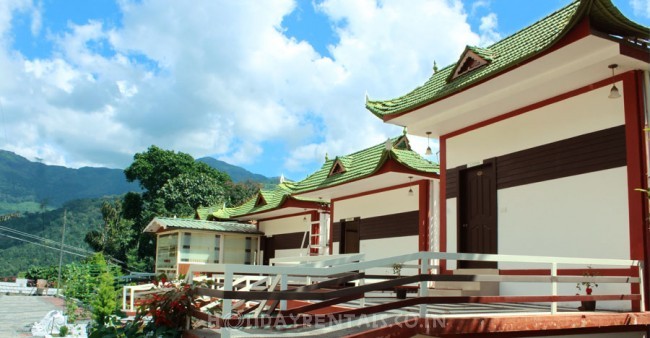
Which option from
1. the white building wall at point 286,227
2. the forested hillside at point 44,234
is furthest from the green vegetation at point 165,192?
the white building wall at point 286,227

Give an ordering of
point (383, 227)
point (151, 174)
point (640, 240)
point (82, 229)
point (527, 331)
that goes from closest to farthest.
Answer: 1. point (527, 331)
2. point (640, 240)
3. point (383, 227)
4. point (151, 174)
5. point (82, 229)

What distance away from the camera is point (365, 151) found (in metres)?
15.9

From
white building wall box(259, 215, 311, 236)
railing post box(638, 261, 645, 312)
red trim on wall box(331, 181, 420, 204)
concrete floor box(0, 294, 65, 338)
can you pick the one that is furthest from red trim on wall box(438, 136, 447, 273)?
concrete floor box(0, 294, 65, 338)

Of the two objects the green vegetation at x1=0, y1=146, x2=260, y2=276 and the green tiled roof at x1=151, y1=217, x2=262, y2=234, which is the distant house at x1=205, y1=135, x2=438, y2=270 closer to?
the green tiled roof at x1=151, y1=217, x2=262, y2=234

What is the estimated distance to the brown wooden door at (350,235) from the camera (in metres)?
15.9

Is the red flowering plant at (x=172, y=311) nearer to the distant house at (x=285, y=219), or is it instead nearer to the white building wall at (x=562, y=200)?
the white building wall at (x=562, y=200)

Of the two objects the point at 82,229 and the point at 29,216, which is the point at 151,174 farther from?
the point at 29,216

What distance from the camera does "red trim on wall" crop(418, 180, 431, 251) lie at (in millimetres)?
13211

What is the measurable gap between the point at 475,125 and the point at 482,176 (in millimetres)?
947

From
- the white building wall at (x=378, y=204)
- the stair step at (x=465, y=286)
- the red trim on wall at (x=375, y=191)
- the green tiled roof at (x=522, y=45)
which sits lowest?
the stair step at (x=465, y=286)

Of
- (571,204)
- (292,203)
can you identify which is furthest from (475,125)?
(292,203)

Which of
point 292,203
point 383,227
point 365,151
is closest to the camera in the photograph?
point 383,227

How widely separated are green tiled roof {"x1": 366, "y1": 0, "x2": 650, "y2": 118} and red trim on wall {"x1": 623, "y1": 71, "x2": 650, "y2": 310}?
26.8 inches

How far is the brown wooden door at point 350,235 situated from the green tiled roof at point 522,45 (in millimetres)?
5728
